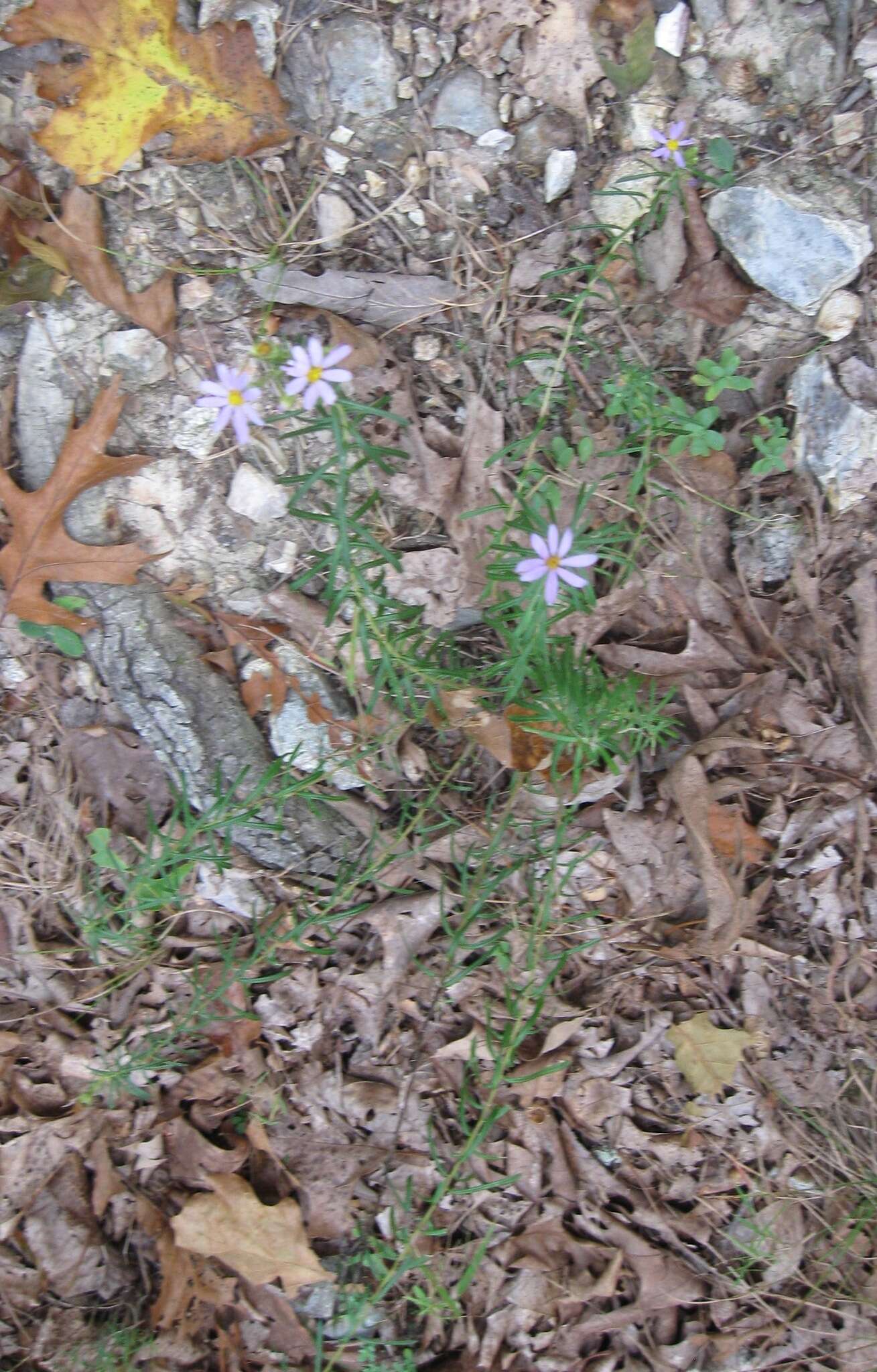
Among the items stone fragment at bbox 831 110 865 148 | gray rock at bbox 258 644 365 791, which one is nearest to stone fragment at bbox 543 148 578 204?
stone fragment at bbox 831 110 865 148

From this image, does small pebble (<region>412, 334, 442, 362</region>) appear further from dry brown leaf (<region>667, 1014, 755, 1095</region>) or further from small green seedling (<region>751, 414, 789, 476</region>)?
dry brown leaf (<region>667, 1014, 755, 1095</region>)

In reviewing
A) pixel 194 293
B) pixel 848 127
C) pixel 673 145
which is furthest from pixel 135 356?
pixel 848 127

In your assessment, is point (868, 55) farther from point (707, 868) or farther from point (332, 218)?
point (707, 868)

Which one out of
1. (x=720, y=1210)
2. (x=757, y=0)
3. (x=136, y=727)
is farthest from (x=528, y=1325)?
(x=757, y=0)

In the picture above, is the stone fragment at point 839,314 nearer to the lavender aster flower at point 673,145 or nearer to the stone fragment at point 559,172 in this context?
the lavender aster flower at point 673,145

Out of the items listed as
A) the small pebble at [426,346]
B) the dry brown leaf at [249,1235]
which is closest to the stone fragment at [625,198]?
the small pebble at [426,346]
